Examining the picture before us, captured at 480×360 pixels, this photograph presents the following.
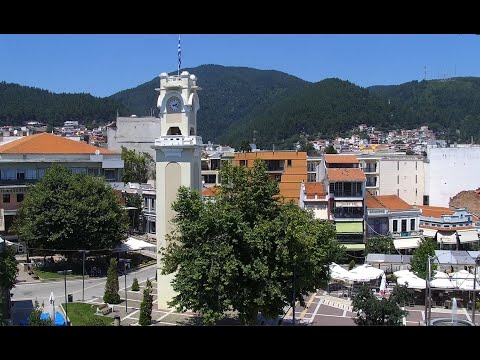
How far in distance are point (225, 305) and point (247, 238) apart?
180 cm

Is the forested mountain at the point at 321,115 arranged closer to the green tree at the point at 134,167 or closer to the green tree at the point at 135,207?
the green tree at the point at 134,167

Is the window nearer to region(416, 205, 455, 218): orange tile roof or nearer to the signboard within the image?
the signboard

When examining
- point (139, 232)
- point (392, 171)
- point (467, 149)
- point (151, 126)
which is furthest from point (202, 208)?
point (151, 126)

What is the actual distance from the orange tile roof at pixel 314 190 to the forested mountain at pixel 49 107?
84331mm

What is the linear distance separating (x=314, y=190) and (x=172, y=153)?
13.7 m

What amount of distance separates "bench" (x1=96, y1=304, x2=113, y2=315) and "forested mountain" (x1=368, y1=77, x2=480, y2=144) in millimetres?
100853

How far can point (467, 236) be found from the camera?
30000 millimetres

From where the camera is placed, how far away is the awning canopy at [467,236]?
29.9 m

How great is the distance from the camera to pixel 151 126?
49.1 metres

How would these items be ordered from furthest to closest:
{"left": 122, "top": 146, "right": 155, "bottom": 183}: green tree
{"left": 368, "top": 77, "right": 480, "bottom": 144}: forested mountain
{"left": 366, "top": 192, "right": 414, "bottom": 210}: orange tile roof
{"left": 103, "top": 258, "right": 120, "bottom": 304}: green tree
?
{"left": 368, "top": 77, "right": 480, "bottom": 144}: forested mountain, {"left": 122, "top": 146, "right": 155, "bottom": 183}: green tree, {"left": 366, "top": 192, "right": 414, "bottom": 210}: orange tile roof, {"left": 103, "top": 258, "right": 120, "bottom": 304}: green tree

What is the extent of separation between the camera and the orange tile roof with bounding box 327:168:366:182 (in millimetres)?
28953

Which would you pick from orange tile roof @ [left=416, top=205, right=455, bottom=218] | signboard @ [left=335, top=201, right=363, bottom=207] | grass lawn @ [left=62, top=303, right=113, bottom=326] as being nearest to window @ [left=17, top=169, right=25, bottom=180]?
grass lawn @ [left=62, top=303, right=113, bottom=326]

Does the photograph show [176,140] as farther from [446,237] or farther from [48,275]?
[446,237]
